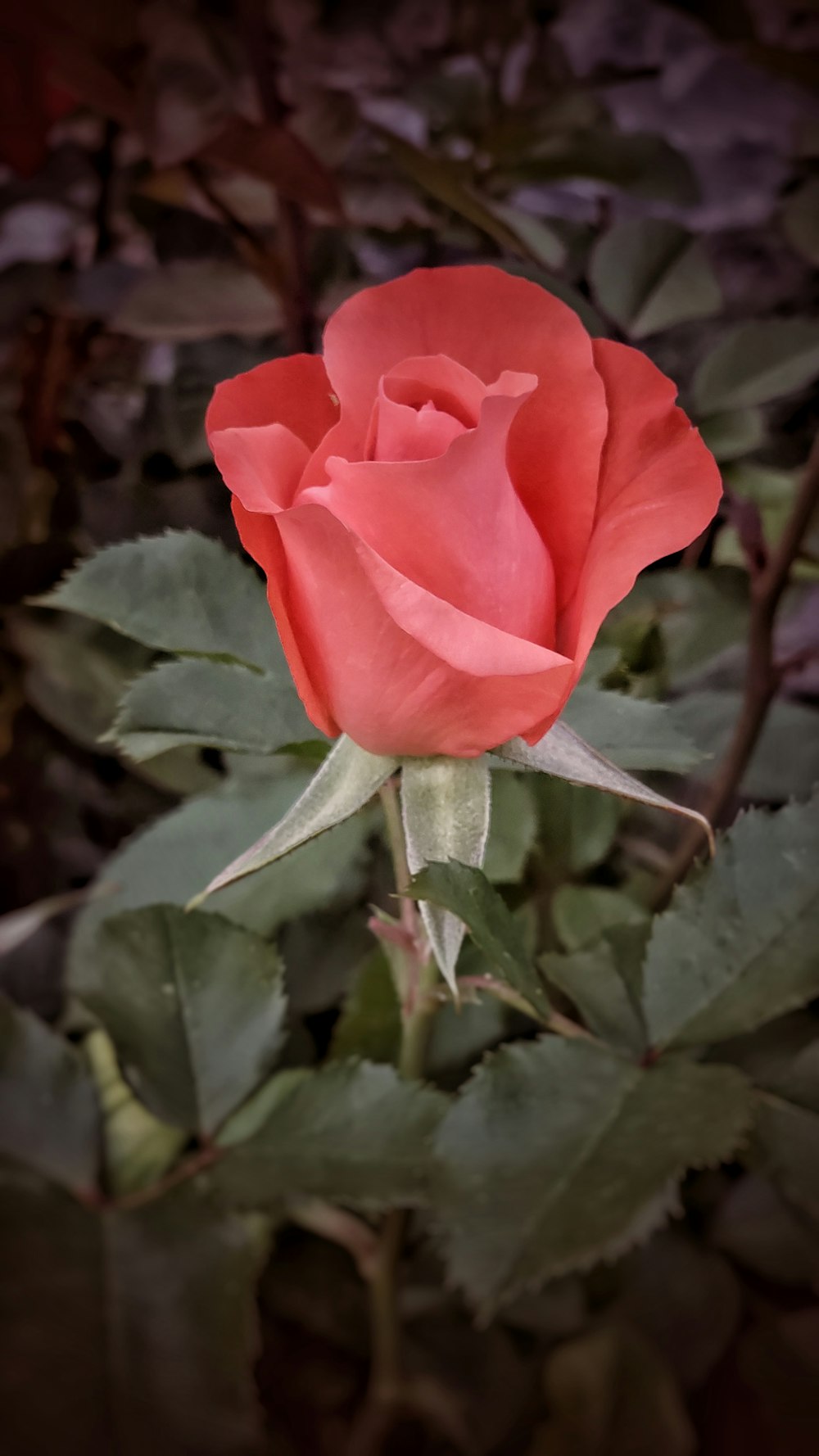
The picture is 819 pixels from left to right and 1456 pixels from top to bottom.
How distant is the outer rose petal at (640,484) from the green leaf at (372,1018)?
19 centimetres

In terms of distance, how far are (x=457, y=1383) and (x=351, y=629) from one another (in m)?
0.46

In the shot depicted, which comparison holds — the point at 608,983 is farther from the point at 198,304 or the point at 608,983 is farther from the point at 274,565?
the point at 198,304

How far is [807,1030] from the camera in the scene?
36cm

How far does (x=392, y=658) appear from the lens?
192 mm

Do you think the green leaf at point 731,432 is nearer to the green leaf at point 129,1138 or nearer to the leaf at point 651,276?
the leaf at point 651,276

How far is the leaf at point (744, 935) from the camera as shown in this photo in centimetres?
27

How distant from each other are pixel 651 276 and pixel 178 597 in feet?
0.84

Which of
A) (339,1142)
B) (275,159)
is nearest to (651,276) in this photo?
(275,159)

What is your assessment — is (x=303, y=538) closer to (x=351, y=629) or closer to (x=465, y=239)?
(x=351, y=629)

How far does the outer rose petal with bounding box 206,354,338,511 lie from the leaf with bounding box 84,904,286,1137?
176 mm

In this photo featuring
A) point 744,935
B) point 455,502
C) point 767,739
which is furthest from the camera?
point 767,739

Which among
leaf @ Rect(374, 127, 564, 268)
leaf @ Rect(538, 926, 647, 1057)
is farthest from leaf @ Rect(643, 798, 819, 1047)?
leaf @ Rect(374, 127, 564, 268)

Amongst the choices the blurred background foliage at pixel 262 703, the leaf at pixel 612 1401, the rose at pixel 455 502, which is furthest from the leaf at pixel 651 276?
the leaf at pixel 612 1401

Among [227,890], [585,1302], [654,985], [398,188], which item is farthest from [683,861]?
[398,188]
